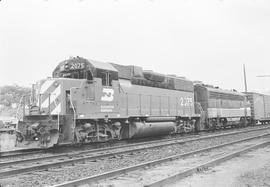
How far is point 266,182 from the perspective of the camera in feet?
18.8

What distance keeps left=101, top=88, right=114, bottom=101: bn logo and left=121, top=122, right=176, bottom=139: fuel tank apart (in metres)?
1.99

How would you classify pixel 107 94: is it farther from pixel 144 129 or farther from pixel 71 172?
pixel 71 172

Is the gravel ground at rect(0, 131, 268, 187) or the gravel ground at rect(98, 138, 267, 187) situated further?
the gravel ground at rect(0, 131, 268, 187)

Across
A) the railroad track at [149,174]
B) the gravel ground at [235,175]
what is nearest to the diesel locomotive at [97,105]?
the railroad track at [149,174]

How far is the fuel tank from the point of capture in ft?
45.6

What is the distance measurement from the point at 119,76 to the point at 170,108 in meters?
4.47

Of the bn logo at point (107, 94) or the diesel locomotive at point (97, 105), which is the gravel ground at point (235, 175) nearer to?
the diesel locomotive at point (97, 105)

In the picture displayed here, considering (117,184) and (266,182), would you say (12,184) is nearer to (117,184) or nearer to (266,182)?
(117,184)

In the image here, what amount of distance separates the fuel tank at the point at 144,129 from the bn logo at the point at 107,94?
199 centimetres

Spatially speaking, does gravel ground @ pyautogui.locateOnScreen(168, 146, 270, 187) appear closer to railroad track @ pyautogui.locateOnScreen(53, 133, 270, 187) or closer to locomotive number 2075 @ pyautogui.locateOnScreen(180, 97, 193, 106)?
railroad track @ pyautogui.locateOnScreen(53, 133, 270, 187)

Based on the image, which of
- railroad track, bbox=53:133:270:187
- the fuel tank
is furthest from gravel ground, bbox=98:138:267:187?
the fuel tank

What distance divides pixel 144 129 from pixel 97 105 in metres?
3.27

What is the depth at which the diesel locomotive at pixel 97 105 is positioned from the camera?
10914 millimetres

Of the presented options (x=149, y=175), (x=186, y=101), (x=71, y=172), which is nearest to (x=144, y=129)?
(x=186, y=101)
